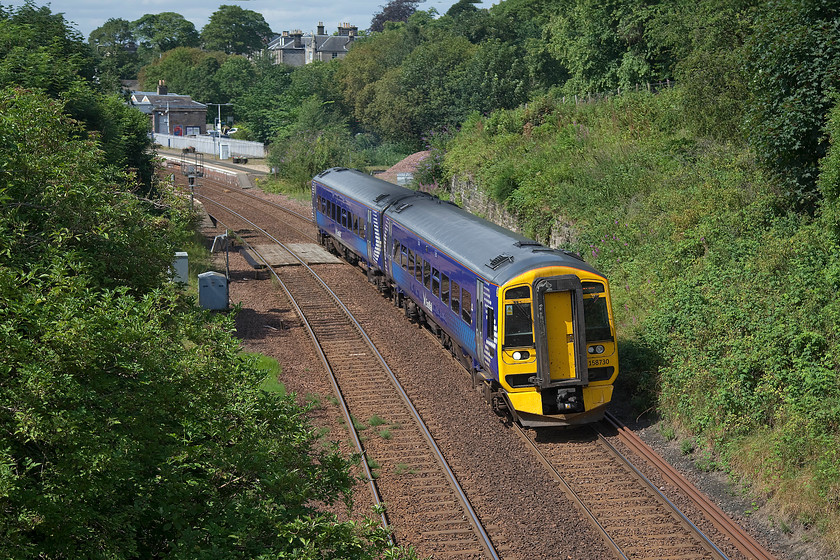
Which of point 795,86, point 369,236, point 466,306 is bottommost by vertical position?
point 466,306

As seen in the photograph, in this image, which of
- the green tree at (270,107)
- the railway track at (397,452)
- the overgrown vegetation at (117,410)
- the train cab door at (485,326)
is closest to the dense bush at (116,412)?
the overgrown vegetation at (117,410)

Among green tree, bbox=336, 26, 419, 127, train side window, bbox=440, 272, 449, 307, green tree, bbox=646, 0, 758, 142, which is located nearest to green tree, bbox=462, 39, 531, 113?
green tree, bbox=336, 26, 419, 127

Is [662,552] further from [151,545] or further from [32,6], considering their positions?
[32,6]

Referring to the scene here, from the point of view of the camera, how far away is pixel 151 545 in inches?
258

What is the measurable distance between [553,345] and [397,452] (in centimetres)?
314

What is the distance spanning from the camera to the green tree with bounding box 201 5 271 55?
14775 centimetres

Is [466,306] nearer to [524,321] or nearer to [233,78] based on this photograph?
[524,321]

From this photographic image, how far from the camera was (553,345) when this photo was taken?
44.8 ft

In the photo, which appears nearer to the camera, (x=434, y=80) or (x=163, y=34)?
(x=434, y=80)

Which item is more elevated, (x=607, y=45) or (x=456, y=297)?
(x=607, y=45)

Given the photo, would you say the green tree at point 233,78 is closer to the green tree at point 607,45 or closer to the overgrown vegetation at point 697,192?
the overgrown vegetation at point 697,192

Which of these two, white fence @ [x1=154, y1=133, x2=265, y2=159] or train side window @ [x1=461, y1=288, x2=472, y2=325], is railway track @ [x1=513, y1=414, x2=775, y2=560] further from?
white fence @ [x1=154, y1=133, x2=265, y2=159]

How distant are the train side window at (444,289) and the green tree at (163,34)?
5325 inches

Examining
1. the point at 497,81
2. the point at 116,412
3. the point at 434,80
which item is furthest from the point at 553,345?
the point at 434,80
